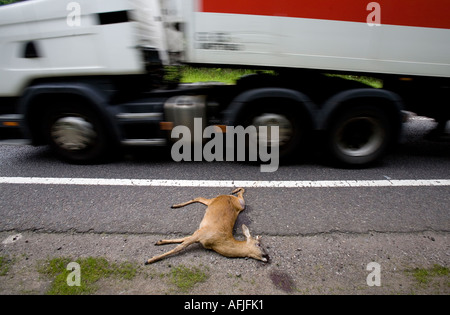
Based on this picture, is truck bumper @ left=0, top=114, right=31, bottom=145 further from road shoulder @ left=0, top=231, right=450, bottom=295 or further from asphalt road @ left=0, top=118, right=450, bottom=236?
road shoulder @ left=0, top=231, right=450, bottom=295

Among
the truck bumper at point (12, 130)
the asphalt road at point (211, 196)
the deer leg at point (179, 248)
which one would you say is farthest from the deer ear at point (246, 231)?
the truck bumper at point (12, 130)

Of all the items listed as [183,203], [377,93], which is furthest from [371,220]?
[183,203]

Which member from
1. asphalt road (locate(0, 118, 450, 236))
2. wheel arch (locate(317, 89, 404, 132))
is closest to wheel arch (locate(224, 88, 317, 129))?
wheel arch (locate(317, 89, 404, 132))

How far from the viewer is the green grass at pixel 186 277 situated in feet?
5.86

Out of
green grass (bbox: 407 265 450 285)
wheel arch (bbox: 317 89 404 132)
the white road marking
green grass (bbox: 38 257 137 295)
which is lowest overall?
green grass (bbox: 407 265 450 285)

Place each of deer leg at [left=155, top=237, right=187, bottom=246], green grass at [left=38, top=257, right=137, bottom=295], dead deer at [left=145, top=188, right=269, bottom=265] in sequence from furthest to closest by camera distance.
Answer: deer leg at [left=155, top=237, right=187, bottom=246] < dead deer at [left=145, top=188, right=269, bottom=265] < green grass at [left=38, top=257, right=137, bottom=295]

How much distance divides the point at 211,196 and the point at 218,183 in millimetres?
298

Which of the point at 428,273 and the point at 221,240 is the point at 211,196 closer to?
the point at 221,240

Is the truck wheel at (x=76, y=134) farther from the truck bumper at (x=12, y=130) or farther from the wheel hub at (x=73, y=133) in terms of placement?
the truck bumper at (x=12, y=130)

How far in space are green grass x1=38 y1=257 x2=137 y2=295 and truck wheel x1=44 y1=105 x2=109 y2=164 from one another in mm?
1845

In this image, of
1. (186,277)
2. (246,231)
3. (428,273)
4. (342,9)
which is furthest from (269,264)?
(342,9)

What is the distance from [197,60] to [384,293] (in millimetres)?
2833

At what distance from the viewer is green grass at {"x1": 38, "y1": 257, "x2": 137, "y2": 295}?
5.71 feet

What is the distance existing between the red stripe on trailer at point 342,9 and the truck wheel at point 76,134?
2.05 m
